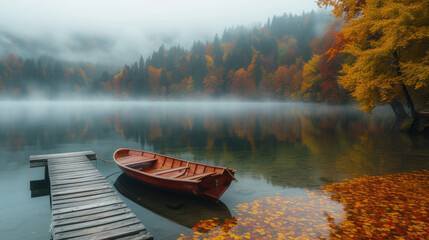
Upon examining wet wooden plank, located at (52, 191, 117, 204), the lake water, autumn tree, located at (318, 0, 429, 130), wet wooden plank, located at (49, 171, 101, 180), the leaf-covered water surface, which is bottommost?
the lake water

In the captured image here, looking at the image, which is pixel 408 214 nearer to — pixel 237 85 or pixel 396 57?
pixel 396 57

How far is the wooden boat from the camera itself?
8.49m

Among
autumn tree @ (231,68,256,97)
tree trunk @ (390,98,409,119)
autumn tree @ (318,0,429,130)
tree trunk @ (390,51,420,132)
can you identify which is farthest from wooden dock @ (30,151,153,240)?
autumn tree @ (231,68,256,97)

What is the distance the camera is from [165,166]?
11.7 meters

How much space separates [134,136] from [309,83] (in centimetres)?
5430

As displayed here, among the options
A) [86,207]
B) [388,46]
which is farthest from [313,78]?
[86,207]

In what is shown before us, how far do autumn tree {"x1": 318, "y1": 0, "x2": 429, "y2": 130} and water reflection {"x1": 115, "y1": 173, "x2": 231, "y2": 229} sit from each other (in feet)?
46.1

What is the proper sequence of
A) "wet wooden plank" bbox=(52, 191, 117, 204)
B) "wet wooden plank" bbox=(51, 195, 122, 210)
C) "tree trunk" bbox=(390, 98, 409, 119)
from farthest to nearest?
"tree trunk" bbox=(390, 98, 409, 119)
"wet wooden plank" bbox=(52, 191, 117, 204)
"wet wooden plank" bbox=(51, 195, 122, 210)

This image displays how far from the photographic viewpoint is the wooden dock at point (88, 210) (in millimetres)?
5551

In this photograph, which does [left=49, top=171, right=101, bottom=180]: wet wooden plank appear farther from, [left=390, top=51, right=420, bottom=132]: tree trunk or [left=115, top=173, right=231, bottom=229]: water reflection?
[left=390, top=51, right=420, bottom=132]: tree trunk

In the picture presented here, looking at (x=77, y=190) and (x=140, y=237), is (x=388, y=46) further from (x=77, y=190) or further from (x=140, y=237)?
(x=77, y=190)

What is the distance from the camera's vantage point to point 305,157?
52.5ft

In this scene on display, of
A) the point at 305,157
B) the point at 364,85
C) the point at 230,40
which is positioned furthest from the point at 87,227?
the point at 230,40

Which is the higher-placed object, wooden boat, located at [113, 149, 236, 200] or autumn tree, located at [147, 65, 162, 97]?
autumn tree, located at [147, 65, 162, 97]
